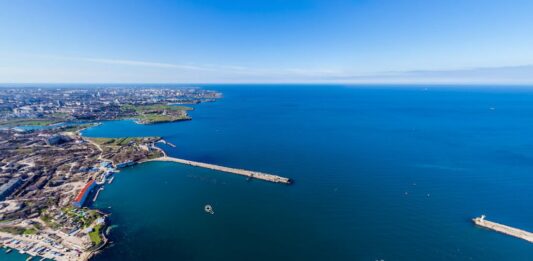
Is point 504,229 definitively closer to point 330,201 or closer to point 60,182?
point 330,201

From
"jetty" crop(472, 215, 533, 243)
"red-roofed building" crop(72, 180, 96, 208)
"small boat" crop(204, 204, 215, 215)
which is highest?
"red-roofed building" crop(72, 180, 96, 208)

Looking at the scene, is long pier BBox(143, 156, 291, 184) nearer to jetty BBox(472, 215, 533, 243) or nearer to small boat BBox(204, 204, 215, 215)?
small boat BBox(204, 204, 215, 215)

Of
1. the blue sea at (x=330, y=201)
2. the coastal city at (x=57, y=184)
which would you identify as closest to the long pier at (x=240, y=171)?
the blue sea at (x=330, y=201)

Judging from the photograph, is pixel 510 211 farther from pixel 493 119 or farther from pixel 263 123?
pixel 493 119

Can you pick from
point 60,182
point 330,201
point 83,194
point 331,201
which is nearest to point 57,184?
point 60,182

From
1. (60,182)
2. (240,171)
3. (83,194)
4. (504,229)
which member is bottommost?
(504,229)

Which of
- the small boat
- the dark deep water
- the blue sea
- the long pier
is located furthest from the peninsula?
the small boat

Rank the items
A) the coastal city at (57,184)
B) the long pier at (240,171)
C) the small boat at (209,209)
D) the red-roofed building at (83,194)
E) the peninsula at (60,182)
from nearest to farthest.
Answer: the coastal city at (57,184), the peninsula at (60,182), the small boat at (209,209), the red-roofed building at (83,194), the long pier at (240,171)

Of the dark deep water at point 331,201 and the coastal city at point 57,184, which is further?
the coastal city at point 57,184

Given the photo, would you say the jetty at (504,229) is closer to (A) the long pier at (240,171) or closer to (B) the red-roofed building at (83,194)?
(A) the long pier at (240,171)
